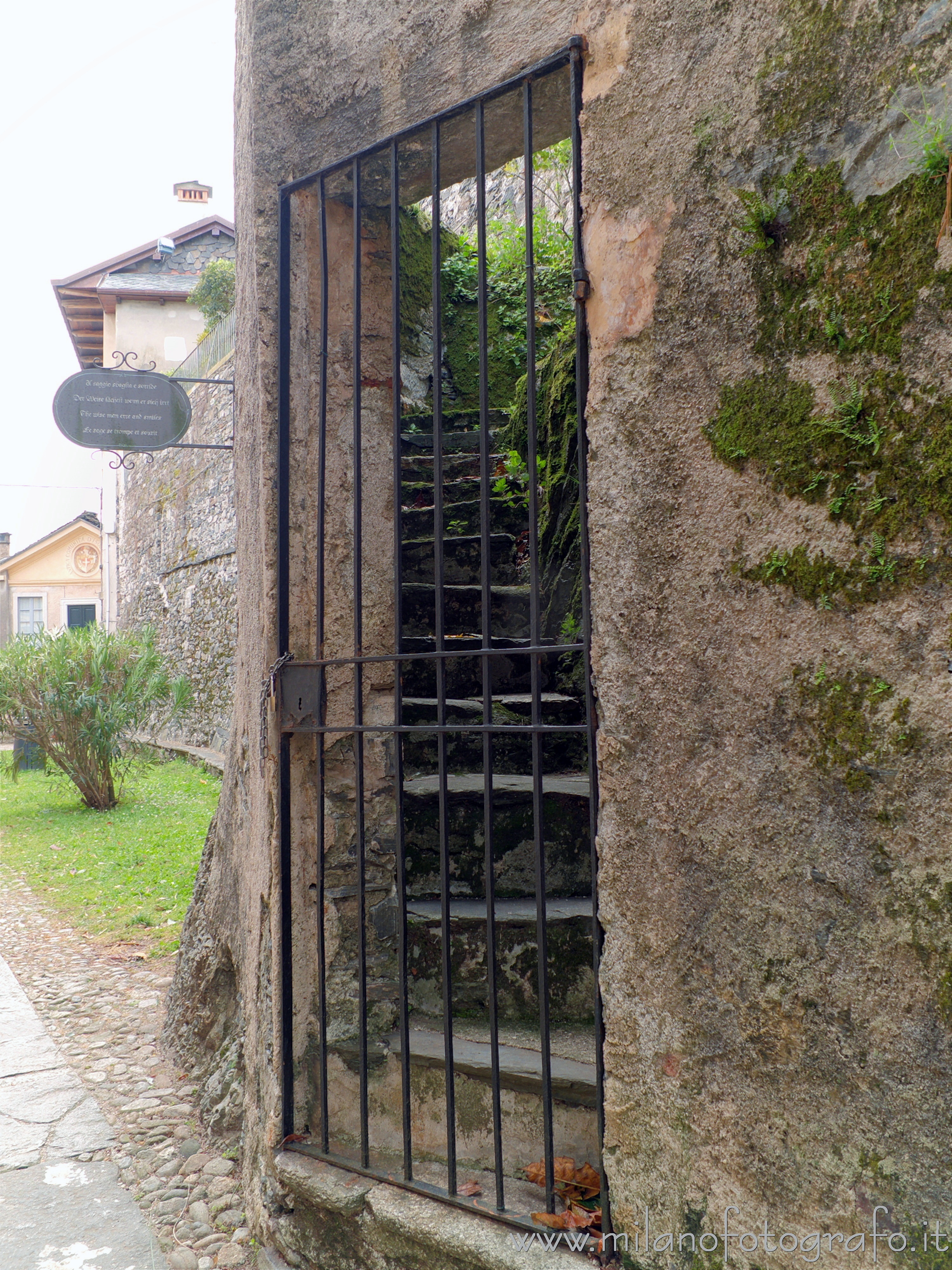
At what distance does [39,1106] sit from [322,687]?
7.00 ft

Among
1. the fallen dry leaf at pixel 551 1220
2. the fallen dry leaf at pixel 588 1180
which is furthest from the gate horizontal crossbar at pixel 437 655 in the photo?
the fallen dry leaf at pixel 588 1180

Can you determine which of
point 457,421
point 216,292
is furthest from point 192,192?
point 457,421

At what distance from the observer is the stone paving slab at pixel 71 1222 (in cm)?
236

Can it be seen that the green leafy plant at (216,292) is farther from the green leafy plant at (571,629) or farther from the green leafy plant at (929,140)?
the green leafy plant at (929,140)

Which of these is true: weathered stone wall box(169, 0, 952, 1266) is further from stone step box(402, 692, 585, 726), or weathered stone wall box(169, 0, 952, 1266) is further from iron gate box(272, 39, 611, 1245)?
stone step box(402, 692, 585, 726)

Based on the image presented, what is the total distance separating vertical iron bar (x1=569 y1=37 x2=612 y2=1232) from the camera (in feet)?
5.77

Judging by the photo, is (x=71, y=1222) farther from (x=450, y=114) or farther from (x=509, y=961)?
(x=450, y=114)

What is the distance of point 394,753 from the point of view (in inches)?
106

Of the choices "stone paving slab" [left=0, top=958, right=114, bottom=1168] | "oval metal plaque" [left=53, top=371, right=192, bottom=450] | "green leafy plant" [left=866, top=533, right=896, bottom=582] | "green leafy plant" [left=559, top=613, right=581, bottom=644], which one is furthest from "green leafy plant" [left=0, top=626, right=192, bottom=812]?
"green leafy plant" [left=866, top=533, right=896, bottom=582]

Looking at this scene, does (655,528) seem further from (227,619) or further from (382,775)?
(227,619)

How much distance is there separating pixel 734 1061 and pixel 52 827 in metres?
8.95

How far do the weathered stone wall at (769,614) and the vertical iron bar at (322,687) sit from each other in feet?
2.03

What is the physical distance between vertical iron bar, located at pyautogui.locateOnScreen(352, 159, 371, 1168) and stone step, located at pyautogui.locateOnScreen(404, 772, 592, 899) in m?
0.69

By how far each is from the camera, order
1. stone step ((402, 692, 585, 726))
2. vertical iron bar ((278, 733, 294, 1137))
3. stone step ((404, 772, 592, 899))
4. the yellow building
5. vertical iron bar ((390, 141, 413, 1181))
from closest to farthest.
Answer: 1. vertical iron bar ((390, 141, 413, 1181))
2. vertical iron bar ((278, 733, 294, 1137))
3. stone step ((404, 772, 592, 899))
4. stone step ((402, 692, 585, 726))
5. the yellow building
